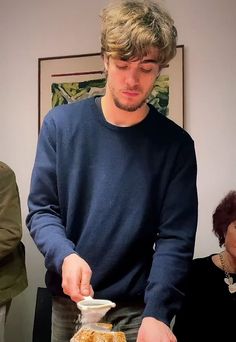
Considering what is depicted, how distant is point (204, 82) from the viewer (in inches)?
90.3

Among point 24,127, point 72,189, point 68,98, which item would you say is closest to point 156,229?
point 72,189

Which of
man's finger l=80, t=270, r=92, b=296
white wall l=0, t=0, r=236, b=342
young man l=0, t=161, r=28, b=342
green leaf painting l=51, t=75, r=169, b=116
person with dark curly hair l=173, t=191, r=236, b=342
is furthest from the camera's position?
green leaf painting l=51, t=75, r=169, b=116

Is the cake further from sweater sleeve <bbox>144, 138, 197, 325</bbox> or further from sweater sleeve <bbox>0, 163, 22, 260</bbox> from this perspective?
sweater sleeve <bbox>0, 163, 22, 260</bbox>

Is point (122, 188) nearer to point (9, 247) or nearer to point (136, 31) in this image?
point (136, 31)

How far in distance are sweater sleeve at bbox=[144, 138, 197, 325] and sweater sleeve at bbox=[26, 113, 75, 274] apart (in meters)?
0.22

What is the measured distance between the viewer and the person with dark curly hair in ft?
6.17

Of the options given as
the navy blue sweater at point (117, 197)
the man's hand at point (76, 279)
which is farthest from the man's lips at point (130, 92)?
the man's hand at point (76, 279)

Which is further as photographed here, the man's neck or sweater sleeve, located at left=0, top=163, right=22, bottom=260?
sweater sleeve, located at left=0, top=163, right=22, bottom=260

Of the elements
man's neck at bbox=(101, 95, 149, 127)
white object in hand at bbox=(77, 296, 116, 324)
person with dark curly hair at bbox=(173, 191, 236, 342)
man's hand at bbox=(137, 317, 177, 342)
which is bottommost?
person with dark curly hair at bbox=(173, 191, 236, 342)

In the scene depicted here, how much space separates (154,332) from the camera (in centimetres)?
96

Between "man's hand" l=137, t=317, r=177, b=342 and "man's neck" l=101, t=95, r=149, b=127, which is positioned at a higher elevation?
"man's neck" l=101, t=95, r=149, b=127

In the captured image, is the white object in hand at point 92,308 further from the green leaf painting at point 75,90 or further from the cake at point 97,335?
the green leaf painting at point 75,90

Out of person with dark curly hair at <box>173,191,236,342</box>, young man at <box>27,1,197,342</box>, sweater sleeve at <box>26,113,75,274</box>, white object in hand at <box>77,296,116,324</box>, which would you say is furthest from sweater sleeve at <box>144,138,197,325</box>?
person with dark curly hair at <box>173,191,236,342</box>

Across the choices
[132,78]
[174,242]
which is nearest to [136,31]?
[132,78]
